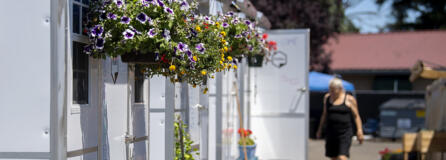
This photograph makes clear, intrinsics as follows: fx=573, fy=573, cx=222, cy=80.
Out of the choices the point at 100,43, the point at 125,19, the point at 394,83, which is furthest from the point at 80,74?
the point at 394,83

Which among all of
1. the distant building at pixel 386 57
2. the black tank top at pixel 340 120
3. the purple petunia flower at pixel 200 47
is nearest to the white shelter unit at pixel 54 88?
the purple petunia flower at pixel 200 47

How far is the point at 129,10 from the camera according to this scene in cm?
374

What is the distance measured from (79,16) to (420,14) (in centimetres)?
3575

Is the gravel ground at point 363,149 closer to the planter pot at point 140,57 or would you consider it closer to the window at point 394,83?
the window at point 394,83

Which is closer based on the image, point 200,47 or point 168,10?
point 168,10

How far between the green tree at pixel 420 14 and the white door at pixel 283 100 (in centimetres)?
2863

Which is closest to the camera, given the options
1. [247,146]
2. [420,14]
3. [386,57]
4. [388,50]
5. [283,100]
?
[247,146]

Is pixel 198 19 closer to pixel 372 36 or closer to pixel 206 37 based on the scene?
pixel 206 37

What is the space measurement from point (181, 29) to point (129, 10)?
382mm

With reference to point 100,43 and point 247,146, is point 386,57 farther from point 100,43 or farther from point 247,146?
point 100,43

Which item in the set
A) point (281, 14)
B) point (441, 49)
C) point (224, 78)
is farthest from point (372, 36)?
point (224, 78)

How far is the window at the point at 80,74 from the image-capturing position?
12.6ft

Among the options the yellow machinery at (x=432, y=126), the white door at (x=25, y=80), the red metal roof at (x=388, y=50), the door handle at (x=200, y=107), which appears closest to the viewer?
the white door at (x=25, y=80)

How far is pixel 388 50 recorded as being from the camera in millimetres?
24844
